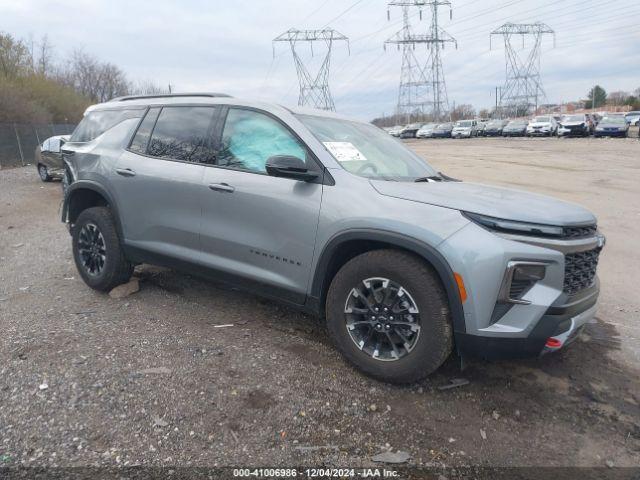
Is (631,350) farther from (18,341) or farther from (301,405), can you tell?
(18,341)

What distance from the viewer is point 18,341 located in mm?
3807

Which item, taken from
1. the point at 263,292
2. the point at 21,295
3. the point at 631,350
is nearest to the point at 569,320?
the point at 631,350

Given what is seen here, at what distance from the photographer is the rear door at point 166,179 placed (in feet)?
13.5

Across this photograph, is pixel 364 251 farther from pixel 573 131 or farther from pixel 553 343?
pixel 573 131

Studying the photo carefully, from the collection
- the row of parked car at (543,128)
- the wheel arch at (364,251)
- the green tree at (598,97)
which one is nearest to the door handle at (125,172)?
the wheel arch at (364,251)

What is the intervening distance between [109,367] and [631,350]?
3871 mm

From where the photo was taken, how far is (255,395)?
10.4 ft

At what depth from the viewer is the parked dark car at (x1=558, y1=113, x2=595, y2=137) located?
37531 millimetres

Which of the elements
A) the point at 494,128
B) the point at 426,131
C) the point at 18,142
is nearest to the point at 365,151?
the point at 18,142

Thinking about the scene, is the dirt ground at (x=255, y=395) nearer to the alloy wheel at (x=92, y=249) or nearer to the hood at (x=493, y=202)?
the alloy wheel at (x=92, y=249)

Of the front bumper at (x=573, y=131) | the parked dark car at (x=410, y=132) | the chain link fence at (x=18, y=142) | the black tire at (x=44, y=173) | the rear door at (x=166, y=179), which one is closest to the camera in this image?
the rear door at (x=166, y=179)

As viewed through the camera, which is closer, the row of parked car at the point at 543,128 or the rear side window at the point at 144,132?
the rear side window at the point at 144,132

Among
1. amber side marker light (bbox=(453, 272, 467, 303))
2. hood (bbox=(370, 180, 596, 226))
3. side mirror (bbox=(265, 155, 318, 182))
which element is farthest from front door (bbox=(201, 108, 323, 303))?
amber side marker light (bbox=(453, 272, 467, 303))

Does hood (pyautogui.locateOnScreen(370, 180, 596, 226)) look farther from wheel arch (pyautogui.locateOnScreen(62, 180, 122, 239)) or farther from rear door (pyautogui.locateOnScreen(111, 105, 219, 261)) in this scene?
wheel arch (pyautogui.locateOnScreen(62, 180, 122, 239))
